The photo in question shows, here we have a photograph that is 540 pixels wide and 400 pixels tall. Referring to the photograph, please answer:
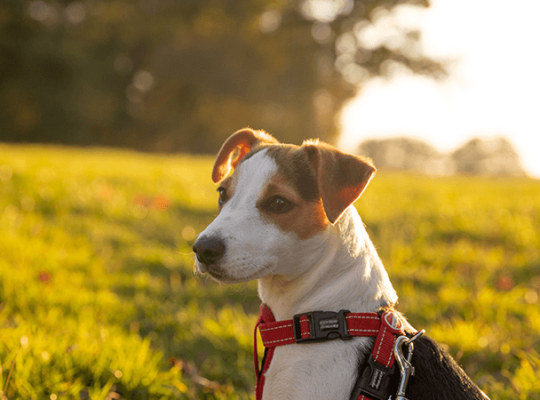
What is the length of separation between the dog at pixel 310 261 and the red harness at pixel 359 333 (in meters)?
0.04

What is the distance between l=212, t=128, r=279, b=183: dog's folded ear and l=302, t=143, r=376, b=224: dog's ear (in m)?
0.71

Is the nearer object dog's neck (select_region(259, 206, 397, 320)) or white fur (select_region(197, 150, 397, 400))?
white fur (select_region(197, 150, 397, 400))

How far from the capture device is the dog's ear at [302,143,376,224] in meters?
2.20

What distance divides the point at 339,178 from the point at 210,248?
0.81 metres

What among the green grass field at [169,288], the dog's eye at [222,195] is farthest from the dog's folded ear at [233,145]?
the green grass field at [169,288]

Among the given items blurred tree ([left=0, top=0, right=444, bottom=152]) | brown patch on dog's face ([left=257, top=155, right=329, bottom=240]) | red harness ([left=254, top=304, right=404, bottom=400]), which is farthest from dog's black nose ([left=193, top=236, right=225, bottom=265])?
blurred tree ([left=0, top=0, right=444, bottom=152])

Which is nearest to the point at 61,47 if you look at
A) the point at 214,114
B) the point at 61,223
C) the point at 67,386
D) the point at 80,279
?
the point at 214,114

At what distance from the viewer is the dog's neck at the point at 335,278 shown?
2236 millimetres

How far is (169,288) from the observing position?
16.6 ft

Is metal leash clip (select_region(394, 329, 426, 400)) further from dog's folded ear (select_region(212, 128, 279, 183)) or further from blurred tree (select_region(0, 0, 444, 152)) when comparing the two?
blurred tree (select_region(0, 0, 444, 152))

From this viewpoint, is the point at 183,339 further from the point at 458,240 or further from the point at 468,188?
the point at 468,188

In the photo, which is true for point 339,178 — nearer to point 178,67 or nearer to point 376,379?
point 376,379

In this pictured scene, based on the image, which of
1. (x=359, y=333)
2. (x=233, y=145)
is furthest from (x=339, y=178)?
(x=233, y=145)

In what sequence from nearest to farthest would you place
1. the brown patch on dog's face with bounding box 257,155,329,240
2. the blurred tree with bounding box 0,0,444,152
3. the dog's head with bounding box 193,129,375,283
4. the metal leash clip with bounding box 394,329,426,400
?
the metal leash clip with bounding box 394,329,426,400 → the dog's head with bounding box 193,129,375,283 → the brown patch on dog's face with bounding box 257,155,329,240 → the blurred tree with bounding box 0,0,444,152
